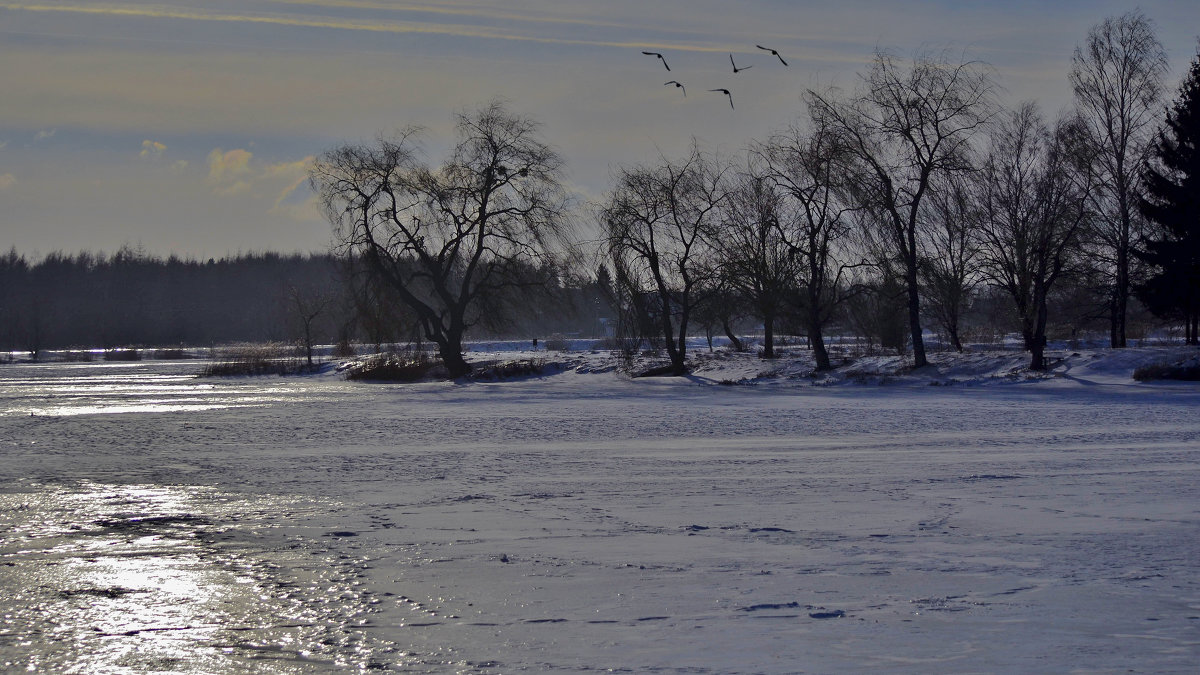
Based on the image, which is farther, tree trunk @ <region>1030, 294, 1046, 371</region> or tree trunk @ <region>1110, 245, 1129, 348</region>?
tree trunk @ <region>1110, 245, 1129, 348</region>

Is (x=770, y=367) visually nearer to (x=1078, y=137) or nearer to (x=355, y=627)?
(x=1078, y=137)

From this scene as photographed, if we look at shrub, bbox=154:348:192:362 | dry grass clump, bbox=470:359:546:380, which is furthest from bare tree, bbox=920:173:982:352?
shrub, bbox=154:348:192:362

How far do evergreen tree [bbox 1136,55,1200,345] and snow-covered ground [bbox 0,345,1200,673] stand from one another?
19.4 meters

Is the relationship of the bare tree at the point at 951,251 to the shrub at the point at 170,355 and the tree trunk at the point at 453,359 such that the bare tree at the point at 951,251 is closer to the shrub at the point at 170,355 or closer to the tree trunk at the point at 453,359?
the tree trunk at the point at 453,359

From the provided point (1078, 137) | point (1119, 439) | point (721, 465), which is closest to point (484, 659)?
point (721, 465)

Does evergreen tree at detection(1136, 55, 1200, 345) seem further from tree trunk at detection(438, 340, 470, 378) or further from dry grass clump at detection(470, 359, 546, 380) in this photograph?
tree trunk at detection(438, 340, 470, 378)

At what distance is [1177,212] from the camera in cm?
3366

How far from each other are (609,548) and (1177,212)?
33.2 metres

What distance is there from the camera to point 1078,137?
35.0 meters

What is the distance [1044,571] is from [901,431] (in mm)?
9356

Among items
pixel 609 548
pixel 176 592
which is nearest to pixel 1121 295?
pixel 609 548

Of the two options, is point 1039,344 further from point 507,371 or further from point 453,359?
point 453,359

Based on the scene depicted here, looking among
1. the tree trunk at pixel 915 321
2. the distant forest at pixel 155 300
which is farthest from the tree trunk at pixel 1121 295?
the distant forest at pixel 155 300

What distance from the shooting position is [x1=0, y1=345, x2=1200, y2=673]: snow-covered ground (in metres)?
5.25
